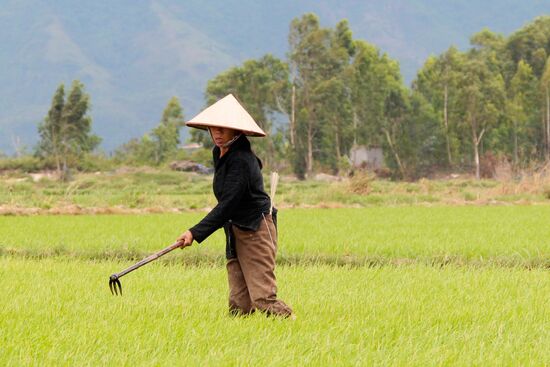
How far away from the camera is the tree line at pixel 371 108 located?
3478 centimetres

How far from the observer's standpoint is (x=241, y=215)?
4230 mm

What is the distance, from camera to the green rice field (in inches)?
129

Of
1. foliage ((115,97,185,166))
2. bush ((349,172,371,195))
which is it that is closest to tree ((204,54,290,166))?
foliage ((115,97,185,166))

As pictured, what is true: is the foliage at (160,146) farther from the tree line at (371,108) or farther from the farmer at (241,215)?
the farmer at (241,215)

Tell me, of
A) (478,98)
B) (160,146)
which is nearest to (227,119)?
(478,98)

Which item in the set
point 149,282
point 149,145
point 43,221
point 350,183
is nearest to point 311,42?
point 149,145

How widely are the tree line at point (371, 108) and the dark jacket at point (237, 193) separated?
95.2 ft

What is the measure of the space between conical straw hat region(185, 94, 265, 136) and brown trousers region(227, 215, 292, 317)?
520 millimetres

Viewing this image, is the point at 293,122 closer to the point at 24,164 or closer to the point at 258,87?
the point at 258,87

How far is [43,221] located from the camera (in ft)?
38.7

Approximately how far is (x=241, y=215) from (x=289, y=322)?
0.62m

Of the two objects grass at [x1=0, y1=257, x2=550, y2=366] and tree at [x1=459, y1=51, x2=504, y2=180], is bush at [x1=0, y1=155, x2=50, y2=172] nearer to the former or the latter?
tree at [x1=459, y1=51, x2=504, y2=180]

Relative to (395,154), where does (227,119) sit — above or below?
above

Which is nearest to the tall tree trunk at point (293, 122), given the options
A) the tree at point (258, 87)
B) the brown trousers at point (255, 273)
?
the tree at point (258, 87)
